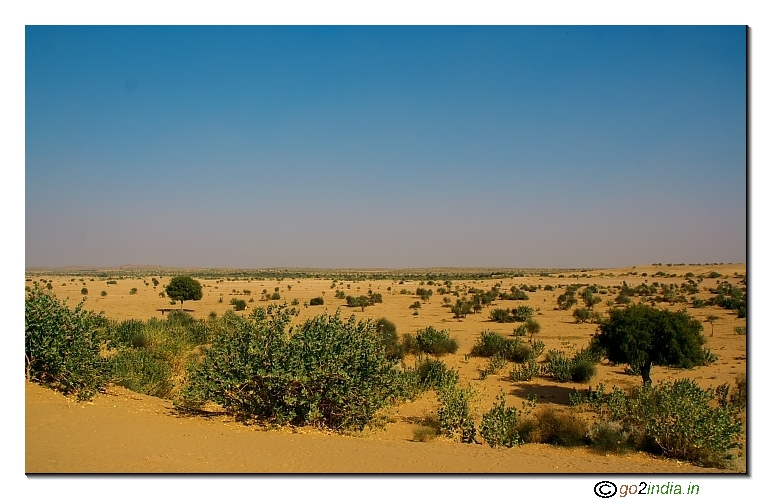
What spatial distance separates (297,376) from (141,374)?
5.27 m

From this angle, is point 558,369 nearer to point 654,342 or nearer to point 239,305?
point 654,342

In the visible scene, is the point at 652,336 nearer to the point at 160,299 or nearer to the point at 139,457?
the point at 139,457

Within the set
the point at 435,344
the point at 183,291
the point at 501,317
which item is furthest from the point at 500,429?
the point at 183,291

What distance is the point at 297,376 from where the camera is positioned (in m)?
9.20

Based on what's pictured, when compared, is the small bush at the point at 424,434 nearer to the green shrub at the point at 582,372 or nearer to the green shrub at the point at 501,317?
the green shrub at the point at 582,372

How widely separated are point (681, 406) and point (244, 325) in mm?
7615

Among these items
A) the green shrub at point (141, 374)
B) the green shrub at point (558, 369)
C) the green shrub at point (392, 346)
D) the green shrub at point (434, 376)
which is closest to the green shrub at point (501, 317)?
the green shrub at point (392, 346)

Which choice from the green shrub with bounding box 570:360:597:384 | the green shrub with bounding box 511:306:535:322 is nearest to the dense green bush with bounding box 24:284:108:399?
the green shrub with bounding box 570:360:597:384

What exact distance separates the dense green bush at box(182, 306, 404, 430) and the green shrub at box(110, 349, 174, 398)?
2707mm

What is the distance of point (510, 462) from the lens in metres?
7.61

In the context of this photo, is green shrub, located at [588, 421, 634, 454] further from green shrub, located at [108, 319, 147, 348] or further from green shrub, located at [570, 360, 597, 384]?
green shrub, located at [108, 319, 147, 348]
